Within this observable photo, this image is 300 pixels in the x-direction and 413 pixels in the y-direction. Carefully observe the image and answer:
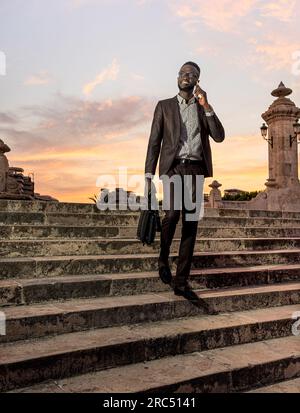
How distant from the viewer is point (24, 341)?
3.05 meters

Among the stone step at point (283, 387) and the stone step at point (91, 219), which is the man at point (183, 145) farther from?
the stone step at point (91, 219)

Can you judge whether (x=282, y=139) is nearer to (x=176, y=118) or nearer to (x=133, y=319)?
(x=176, y=118)

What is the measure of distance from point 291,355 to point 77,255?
8.56ft

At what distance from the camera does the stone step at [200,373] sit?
2.68 meters

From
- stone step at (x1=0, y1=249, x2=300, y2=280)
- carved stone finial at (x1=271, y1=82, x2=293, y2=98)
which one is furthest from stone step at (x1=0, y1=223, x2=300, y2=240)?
carved stone finial at (x1=271, y1=82, x2=293, y2=98)

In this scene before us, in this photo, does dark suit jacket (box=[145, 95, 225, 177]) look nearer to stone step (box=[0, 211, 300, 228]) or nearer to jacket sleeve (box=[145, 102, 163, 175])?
jacket sleeve (box=[145, 102, 163, 175])

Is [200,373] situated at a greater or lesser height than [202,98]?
lesser

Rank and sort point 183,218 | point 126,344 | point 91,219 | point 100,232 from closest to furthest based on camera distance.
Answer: point 126,344 < point 183,218 < point 100,232 < point 91,219

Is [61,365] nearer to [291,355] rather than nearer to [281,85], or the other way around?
[291,355]

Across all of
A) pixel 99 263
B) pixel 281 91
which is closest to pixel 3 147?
pixel 99 263

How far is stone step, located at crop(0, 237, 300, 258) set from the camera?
15.0ft

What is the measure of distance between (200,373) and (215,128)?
89.3 inches

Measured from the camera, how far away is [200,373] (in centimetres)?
293
